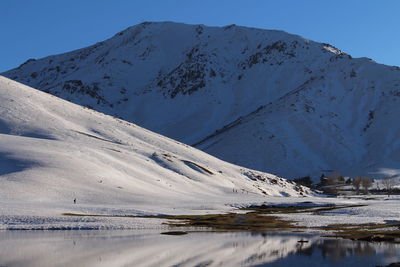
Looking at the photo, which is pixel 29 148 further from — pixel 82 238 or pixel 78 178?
pixel 82 238

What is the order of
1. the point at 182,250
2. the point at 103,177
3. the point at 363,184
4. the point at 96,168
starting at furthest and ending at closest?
the point at 363,184 < the point at 96,168 < the point at 103,177 < the point at 182,250

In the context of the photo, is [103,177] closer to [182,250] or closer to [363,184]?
[182,250]

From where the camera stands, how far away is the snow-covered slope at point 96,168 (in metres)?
79.3

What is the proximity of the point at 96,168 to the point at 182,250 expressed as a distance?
60865 millimetres

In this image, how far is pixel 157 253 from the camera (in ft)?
127

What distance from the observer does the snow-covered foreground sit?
218 feet

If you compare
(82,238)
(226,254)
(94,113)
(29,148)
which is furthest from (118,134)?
(226,254)

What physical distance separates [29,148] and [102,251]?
68.8 metres

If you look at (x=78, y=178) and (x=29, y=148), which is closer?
(x=78, y=178)

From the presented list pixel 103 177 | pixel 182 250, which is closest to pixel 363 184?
pixel 103 177

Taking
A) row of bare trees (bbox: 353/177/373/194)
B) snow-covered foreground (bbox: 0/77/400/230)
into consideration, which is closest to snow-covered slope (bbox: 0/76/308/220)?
snow-covered foreground (bbox: 0/77/400/230)

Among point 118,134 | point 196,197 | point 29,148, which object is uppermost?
point 118,134

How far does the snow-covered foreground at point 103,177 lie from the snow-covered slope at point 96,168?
0.19 meters

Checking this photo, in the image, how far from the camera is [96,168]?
3873 inches
